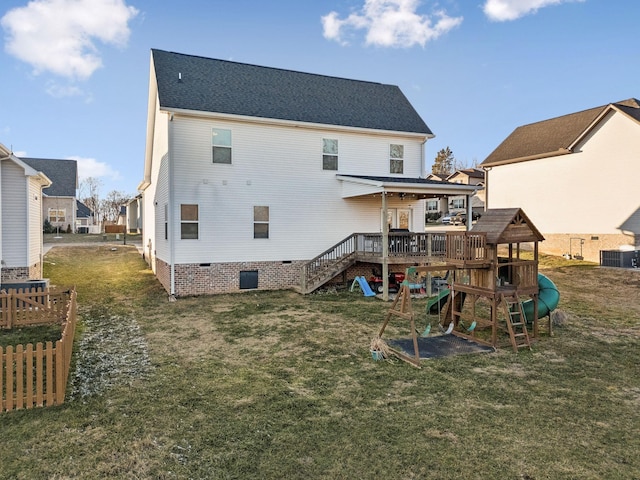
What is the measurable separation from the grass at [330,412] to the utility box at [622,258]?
12.4m

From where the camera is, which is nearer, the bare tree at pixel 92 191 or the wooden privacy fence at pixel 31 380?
the wooden privacy fence at pixel 31 380

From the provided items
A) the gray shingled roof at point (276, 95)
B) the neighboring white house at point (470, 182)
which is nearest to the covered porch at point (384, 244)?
the gray shingled roof at point (276, 95)

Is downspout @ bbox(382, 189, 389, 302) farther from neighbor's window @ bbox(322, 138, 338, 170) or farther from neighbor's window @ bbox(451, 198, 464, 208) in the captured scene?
neighbor's window @ bbox(451, 198, 464, 208)

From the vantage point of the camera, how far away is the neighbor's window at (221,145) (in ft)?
51.7

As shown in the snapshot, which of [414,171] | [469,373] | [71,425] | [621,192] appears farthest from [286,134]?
[621,192]

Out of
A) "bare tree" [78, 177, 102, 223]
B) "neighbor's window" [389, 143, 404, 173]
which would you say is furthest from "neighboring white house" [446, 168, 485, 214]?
"bare tree" [78, 177, 102, 223]

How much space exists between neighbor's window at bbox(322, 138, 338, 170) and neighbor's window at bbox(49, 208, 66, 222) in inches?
1444

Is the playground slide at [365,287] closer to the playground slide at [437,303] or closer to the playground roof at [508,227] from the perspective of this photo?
the playground slide at [437,303]

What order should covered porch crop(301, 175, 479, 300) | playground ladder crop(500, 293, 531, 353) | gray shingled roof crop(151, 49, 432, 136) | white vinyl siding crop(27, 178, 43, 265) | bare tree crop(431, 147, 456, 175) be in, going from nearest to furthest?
playground ladder crop(500, 293, 531, 353), white vinyl siding crop(27, 178, 43, 265), covered porch crop(301, 175, 479, 300), gray shingled roof crop(151, 49, 432, 136), bare tree crop(431, 147, 456, 175)

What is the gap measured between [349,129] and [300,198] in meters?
3.88

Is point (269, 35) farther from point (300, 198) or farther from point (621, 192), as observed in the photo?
point (621, 192)

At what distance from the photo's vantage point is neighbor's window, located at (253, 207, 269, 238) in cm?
1648

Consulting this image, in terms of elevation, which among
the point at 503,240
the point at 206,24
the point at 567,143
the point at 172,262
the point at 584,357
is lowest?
the point at 584,357

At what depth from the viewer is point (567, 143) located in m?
25.5
